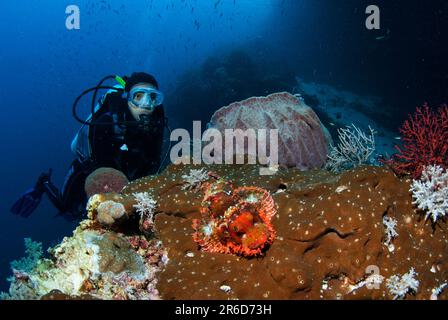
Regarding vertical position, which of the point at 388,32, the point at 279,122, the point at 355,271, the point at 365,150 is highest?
the point at 388,32

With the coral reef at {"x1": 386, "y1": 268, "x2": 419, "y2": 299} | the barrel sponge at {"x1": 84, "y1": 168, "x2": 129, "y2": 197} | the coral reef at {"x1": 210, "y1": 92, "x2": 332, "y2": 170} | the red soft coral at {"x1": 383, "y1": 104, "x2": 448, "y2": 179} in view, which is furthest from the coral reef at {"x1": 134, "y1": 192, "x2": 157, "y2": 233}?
the red soft coral at {"x1": 383, "y1": 104, "x2": 448, "y2": 179}

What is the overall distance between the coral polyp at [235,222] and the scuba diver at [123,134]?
3.58 meters

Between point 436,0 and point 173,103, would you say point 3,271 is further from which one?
point 436,0

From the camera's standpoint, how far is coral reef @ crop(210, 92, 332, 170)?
6.08m

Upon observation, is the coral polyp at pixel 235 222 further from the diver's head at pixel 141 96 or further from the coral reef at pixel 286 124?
the diver's head at pixel 141 96

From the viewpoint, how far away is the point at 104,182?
17.7 ft

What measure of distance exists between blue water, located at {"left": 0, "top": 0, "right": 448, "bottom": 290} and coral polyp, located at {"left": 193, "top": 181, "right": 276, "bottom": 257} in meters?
4.84

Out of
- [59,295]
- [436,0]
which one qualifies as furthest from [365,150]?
[436,0]

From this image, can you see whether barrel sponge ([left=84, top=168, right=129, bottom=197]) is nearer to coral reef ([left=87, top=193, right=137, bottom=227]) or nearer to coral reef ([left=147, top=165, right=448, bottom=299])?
coral reef ([left=87, top=193, right=137, bottom=227])

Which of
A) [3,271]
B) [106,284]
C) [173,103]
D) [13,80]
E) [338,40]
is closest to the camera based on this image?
[106,284]

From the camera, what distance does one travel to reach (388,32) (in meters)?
21.6

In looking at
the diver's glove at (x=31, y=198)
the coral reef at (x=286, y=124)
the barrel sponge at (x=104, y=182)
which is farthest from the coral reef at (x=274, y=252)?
the diver's glove at (x=31, y=198)

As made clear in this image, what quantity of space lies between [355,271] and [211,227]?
1634 millimetres

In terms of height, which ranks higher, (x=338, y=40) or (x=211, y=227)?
(x=338, y=40)
